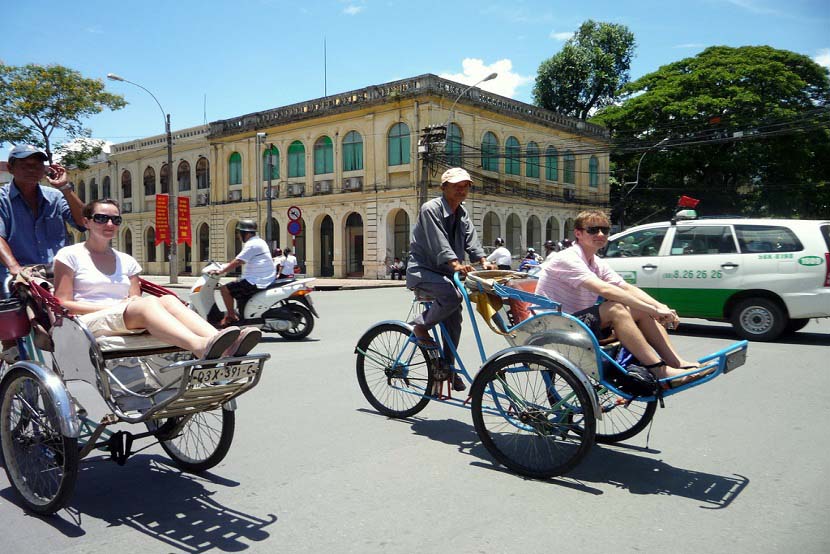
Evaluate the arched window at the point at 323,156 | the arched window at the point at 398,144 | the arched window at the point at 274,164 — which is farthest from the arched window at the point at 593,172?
the arched window at the point at 274,164

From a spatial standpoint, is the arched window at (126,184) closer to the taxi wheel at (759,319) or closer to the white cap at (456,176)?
the taxi wheel at (759,319)

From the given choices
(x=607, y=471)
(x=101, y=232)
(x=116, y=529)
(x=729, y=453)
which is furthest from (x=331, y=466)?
(x=729, y=453)

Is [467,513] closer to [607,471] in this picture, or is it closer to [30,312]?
[607,471]

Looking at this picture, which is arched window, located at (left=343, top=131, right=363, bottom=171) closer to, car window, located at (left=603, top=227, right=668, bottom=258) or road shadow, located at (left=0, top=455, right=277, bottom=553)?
car window, located at (left=603, top=227, right=668, bottom=258)

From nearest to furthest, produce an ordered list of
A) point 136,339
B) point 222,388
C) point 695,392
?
point 222,388 → point 136,339 → point 695,392

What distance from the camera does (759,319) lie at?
9.23 meters

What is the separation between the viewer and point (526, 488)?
12.3 feet

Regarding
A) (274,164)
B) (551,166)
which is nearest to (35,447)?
(274,164)

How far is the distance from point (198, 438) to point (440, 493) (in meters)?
1.58

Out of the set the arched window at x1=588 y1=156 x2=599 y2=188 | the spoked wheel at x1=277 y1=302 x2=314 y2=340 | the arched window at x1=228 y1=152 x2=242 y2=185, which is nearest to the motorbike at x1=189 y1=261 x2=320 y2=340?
the spoked wheel at x1=277 y1=302 x2=314 y2=340

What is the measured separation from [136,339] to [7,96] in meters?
28.6

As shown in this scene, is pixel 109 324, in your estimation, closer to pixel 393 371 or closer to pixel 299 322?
pixel 393 371

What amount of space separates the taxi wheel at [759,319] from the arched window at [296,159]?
28285mm

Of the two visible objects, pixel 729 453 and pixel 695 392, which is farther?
pixel 695 392
